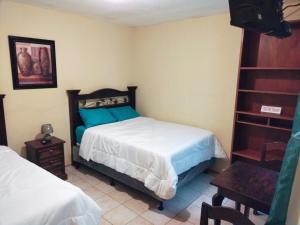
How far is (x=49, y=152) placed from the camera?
2852mm

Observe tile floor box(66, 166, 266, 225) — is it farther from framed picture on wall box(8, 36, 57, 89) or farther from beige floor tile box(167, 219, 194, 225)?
framed picture on wall box(8, 36, 57, 89)

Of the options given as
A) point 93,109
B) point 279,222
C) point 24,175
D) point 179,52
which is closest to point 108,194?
point 24,175

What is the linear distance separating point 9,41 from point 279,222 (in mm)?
3176

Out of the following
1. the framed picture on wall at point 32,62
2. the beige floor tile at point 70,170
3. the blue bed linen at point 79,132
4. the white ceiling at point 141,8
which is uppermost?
the white ceiling at point 141,8

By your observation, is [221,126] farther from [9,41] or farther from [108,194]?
[9,41]

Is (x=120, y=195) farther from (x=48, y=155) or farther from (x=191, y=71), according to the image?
(x=191, y=71)

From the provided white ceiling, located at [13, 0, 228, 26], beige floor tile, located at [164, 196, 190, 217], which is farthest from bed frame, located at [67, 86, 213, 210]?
white ceiling, located at [13, 0, 228, 26]

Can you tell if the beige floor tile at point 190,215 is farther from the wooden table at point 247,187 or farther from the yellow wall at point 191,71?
the yellow wall at point 191,71

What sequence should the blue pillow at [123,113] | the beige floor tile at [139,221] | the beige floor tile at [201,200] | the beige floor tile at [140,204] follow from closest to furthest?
the beige floor tile at [139,221]
the beige floor tile at [140,204]
the beige floor tile at [201,200]
the blue pillow at [123,113]

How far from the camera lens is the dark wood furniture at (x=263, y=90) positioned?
2533 millimetres

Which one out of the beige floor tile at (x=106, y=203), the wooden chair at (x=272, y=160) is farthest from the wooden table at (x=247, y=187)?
the beige floor tile at (x=106, y=203)

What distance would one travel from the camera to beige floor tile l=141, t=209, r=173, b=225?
2260 millimetres

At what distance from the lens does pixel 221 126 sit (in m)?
3.23

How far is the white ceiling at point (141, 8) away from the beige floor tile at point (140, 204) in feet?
7.75
